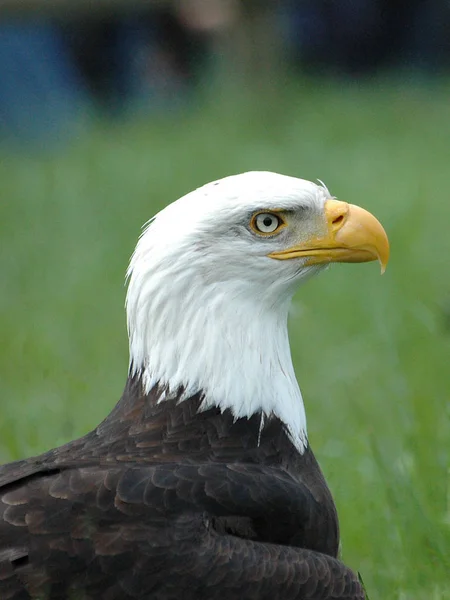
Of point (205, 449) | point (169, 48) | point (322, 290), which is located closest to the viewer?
point (205, 449)

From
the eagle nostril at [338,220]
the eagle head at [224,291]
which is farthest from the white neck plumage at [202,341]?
the eagle nostril at [338,220]

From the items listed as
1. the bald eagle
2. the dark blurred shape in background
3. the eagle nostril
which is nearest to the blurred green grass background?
the dark blurred shape in background

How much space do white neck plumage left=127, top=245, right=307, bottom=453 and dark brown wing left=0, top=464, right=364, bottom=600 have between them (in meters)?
0.45

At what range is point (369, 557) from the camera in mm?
5488

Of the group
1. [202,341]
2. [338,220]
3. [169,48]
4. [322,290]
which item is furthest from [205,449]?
[169,48]

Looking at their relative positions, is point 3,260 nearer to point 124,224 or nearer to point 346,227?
point 124,224

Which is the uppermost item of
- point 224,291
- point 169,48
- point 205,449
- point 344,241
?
point 169,48

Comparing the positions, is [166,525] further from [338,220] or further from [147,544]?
[338,220]

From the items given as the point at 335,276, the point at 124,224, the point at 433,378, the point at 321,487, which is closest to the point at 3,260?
the point at 124,224

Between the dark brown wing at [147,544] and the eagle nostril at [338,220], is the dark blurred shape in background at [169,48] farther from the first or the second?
the dark brown wing at [147,544]

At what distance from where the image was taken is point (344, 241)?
470cm

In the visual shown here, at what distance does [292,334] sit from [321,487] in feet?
14.2

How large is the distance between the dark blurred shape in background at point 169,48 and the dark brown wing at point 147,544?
1266 centimetres

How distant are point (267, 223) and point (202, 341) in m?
0.49
